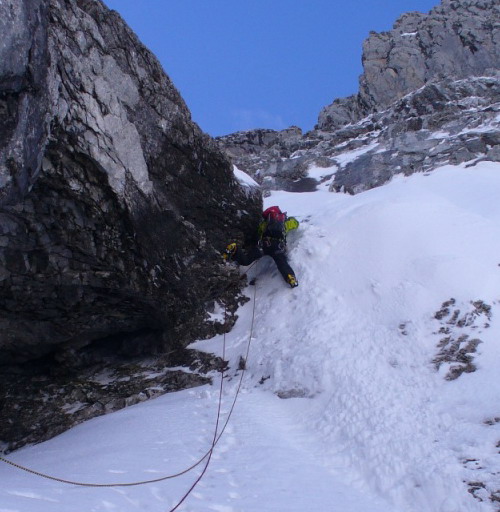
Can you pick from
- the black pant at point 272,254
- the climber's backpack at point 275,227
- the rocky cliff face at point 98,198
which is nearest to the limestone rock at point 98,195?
the rocky cliff face at point 98,198

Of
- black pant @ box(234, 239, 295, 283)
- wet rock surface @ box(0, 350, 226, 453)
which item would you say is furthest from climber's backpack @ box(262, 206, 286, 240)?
wet rock surface @ box(0, 350, 226, 453)

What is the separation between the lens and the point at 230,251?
11.5 metres

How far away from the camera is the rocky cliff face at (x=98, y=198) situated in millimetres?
6676

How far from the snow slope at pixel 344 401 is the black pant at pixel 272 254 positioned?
340 millimetres

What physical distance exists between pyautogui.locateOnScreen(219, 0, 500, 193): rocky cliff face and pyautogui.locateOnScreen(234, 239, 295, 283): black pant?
6826 mm

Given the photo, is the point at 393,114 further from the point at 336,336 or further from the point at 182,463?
the point at 182,463

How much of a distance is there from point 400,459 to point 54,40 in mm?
7925

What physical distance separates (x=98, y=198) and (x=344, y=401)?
18.3 ft

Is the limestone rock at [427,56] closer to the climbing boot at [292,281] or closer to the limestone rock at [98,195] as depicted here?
the climbing boot at [292,281]

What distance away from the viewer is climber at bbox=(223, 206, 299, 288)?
36.7ft

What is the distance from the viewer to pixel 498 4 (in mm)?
39719

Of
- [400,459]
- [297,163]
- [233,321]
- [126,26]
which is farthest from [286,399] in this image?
[297,163]

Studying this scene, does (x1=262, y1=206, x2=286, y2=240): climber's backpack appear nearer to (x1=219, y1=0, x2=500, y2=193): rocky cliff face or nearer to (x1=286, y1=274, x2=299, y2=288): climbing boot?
(x1=286, y1=274, x2=299, y2=288): climbing boot

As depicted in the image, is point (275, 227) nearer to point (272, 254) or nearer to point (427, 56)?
point (272, 254)
